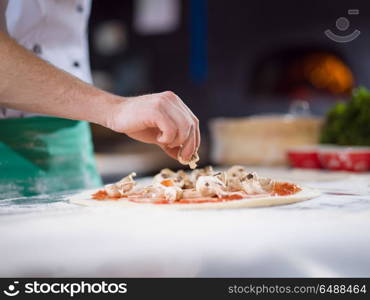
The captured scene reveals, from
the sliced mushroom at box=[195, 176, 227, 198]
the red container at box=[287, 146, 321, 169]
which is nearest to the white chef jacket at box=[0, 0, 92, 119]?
the sliced mushroom at box=[195, 176, 227, 198]

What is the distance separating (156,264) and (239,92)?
4.43 meters

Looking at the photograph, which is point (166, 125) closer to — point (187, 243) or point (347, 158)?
point (187, 243)

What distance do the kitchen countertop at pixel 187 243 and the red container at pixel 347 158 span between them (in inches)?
35.3

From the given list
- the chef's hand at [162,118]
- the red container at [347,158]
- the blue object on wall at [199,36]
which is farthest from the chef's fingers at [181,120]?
the blue object on wall at [199,36]

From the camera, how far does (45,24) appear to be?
146 cm

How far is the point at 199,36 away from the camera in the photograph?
5.17 m

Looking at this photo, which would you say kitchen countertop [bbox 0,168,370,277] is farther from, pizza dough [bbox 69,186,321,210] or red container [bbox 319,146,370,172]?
red container [bbox 319,146,370,172]

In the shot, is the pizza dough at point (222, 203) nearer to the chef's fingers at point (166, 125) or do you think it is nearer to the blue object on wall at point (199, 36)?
the chef's fingers at point (166, 125)

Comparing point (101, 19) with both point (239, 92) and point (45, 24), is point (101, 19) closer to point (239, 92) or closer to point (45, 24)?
point (239, 92)

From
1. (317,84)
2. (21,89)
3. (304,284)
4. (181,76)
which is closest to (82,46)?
(21,89)

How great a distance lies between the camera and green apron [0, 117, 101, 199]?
Answer: 1312 millimetres

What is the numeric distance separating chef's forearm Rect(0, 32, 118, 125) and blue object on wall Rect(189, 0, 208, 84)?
4.08 metres

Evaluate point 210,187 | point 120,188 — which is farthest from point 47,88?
point 210,187

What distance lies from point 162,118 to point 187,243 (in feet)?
1.24
